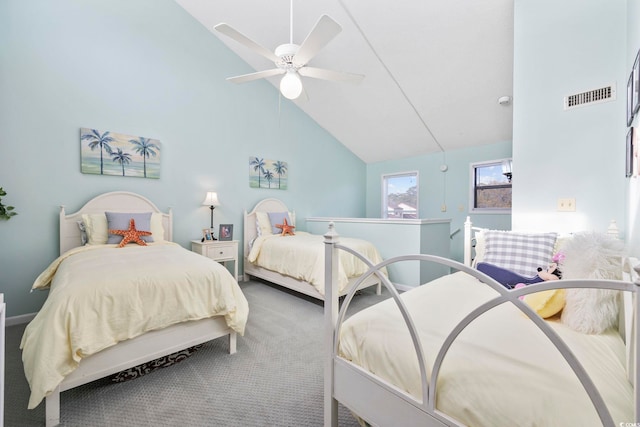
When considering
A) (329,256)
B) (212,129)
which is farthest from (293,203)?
(329,256)

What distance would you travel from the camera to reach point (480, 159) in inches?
181

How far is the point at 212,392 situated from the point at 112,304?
77 centimetres

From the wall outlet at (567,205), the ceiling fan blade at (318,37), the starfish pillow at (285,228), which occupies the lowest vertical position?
the starfish pillow at (285,228)

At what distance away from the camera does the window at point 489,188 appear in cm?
446

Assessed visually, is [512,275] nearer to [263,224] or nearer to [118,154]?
[263,224]

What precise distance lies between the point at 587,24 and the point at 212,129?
3.89 meters

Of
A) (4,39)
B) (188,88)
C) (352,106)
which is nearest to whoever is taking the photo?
(4,39)

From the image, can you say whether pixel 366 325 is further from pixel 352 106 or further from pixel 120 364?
pixel 352 106

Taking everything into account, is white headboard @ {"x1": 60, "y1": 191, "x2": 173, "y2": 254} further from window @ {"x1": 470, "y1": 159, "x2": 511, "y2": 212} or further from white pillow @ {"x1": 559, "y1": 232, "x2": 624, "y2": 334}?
window @ {"x1": 470, "y1": 159, "x2": 511, "y2": 212}

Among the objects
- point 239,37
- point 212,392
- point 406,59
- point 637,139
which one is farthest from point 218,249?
point 637,139

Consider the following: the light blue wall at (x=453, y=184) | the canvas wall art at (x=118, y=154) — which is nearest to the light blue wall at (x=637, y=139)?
A: the light blue wall at (x=453, y=184)

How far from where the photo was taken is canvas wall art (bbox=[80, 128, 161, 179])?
116 inches

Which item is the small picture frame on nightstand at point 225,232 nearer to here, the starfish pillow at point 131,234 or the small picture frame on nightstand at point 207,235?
the small picture frame on nightstand at point 207,235

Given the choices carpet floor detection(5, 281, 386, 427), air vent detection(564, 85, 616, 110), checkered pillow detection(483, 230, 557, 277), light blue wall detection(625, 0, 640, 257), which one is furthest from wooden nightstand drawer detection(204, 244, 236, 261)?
air vent detection(564, 85, 616, 110)
